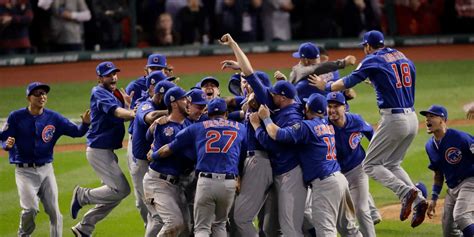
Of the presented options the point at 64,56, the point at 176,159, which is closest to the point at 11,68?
the point at 64,56

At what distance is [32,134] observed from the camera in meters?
11.8

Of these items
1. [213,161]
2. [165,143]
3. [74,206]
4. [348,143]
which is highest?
[165,143]

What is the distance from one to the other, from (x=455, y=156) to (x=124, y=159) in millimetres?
6809

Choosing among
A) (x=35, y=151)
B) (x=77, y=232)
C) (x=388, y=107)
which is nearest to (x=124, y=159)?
(x=77, y=232)

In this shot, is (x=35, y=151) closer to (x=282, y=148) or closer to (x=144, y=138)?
(x=144, y=138)

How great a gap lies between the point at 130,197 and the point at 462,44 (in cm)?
1107

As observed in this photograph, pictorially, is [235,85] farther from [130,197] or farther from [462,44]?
[462,44]

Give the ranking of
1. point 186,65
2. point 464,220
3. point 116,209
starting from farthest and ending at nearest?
point 186,65 < point 116,209 < point 464,220

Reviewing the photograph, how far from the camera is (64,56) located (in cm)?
2250

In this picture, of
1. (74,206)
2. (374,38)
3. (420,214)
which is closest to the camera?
(420,214)

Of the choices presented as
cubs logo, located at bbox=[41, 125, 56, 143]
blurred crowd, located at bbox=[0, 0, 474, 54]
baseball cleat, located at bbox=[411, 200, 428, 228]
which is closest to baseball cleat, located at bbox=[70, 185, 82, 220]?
cubs logo, located at bbox=[41, 125, 56, 143]

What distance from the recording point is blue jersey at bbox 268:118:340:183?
33.7 feet

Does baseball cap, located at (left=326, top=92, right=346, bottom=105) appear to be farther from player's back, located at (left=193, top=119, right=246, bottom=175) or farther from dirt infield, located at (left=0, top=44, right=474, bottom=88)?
dirt infield, located at (left=0, top=44, right=474, bottom=88)

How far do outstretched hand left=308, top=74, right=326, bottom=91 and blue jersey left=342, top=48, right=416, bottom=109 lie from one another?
0.37m
